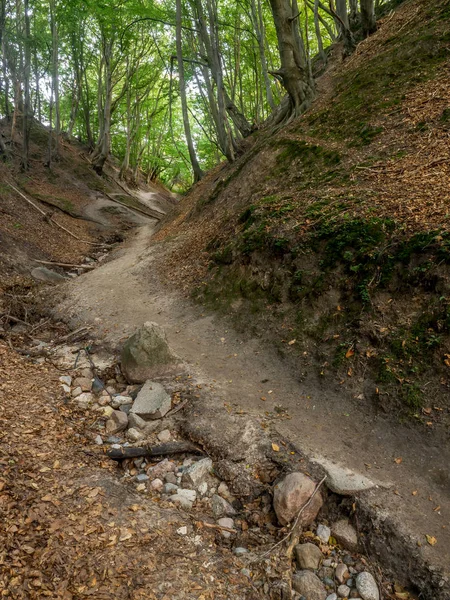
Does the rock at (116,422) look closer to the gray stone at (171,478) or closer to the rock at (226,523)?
the gray stone at (171,478)

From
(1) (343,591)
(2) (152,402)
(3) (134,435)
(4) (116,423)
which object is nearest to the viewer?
(1) (343,591)

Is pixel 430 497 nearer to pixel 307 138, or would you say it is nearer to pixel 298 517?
pixel 298 517

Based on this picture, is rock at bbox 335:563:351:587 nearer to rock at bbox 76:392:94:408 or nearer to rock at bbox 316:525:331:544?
rock at bbox 316:525:331:544

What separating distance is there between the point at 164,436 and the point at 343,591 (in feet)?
8.11

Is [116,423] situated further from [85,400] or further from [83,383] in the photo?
[83,383]

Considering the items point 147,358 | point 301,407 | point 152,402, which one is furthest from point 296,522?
point 147,358

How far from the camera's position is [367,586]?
311 centimetres

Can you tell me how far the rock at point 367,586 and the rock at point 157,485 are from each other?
204cm

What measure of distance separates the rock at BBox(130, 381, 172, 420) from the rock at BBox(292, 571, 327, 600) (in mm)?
2487

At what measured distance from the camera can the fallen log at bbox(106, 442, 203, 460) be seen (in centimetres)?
439

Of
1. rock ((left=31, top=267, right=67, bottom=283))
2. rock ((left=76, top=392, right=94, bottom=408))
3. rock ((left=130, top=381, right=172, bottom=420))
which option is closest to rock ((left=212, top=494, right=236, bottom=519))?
rock ((left=130, top=381, right=172, bottom=420))

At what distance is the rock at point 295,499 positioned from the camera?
11.9 feet

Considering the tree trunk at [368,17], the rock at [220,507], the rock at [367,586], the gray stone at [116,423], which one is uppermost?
the tree trunk at [368,17]

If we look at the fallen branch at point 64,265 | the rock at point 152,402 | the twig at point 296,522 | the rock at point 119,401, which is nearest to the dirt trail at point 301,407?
the twig at point 296,522
